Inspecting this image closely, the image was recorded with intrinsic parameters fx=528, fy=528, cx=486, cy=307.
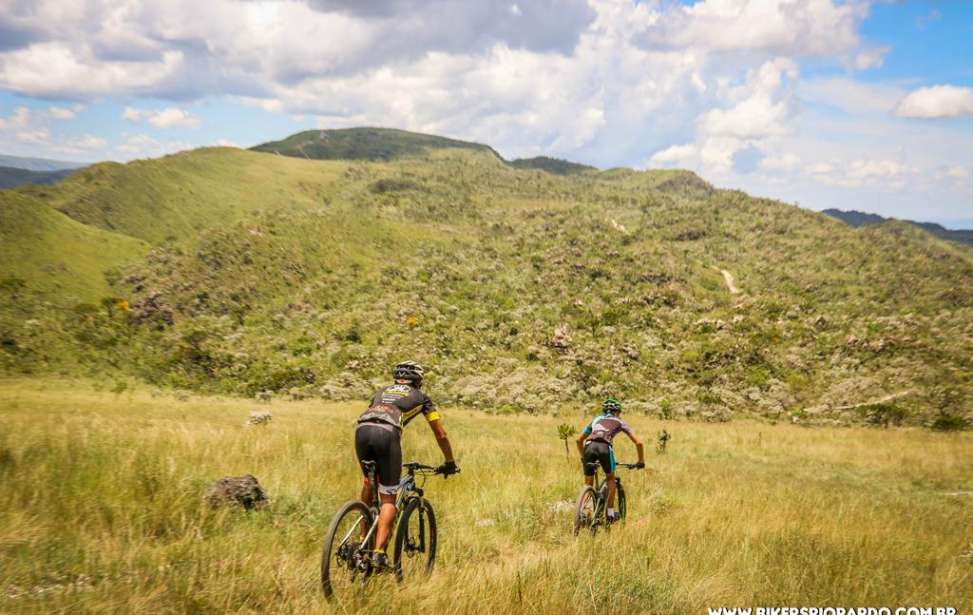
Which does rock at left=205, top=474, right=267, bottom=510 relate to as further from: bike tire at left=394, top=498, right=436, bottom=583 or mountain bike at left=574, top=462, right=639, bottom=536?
mountain bike at left=574, top=462, right=639, bottom=536

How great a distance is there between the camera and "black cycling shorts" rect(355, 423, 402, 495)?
5656mm

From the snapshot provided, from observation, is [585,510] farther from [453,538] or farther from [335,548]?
[335,548]

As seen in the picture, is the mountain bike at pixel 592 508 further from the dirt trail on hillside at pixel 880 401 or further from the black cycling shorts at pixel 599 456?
the dirt trail on hillside at pixel 880 401

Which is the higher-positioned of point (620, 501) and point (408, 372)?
point (408, 372)

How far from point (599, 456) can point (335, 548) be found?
210 inches

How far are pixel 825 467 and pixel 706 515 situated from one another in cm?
1426

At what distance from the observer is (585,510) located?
861cm

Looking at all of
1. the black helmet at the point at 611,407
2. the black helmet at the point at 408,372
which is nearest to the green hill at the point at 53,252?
the black helmet at the point at 408,372

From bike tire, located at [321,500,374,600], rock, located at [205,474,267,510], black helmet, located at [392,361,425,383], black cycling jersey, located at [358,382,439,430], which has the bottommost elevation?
rock, located at [205,474,267,510]

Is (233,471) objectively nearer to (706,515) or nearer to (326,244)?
(706,515)

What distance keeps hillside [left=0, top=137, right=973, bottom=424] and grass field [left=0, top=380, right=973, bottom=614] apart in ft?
82.6

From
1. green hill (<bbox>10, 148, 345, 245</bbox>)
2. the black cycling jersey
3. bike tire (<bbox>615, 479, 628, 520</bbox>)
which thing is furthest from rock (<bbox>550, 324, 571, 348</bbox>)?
green hill (<bbox>10, 148, 345, 245</bbox>)

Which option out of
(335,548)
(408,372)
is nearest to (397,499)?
(335,548)

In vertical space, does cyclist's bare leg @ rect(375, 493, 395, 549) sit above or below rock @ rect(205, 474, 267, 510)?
above
